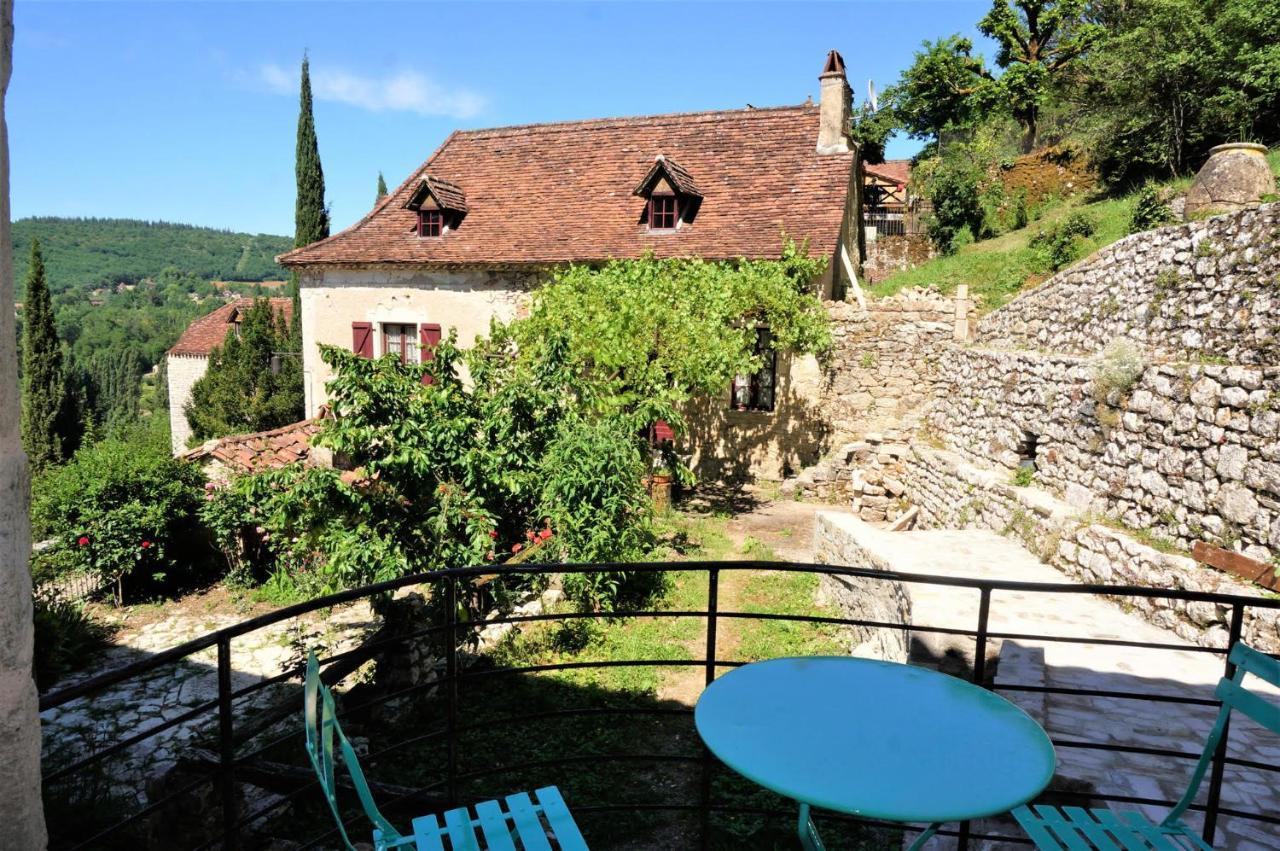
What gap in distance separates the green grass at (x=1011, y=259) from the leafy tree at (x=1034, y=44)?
360 inches

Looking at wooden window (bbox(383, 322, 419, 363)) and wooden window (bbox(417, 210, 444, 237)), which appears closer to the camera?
wooden window (bbox(383, 322, 419, 363))

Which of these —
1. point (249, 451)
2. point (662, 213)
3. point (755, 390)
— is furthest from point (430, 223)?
point (755, 390)

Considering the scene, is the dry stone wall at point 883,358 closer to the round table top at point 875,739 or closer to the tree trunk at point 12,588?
the round table top at point 875,739

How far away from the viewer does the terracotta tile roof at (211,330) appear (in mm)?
32812

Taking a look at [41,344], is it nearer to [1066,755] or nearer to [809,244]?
[809,244]

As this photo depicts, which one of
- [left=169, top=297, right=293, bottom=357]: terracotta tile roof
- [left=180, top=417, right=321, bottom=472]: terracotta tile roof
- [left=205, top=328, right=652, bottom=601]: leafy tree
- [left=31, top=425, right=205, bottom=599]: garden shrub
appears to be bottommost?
[left=31, top=425, right=205, bottom=599]: garden shrub

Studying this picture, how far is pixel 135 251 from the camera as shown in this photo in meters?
131

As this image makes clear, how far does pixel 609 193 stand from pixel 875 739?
1663 cm

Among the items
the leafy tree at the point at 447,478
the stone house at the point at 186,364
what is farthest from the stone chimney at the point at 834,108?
the stone house at the point at 186,364

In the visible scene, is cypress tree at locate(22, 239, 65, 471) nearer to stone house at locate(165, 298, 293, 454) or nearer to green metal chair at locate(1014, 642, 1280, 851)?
stone house at locate(165, 298, 293, 454)

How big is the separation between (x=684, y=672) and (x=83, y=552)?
951 centimetres

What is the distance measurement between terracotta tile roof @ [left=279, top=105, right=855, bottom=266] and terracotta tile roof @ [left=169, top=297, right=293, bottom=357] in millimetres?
16446

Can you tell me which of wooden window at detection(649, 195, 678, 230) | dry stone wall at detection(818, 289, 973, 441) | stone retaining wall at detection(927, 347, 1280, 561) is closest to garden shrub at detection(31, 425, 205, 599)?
wooden window at detection(649, 195, 678, 230)

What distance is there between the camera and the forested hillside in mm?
120500
